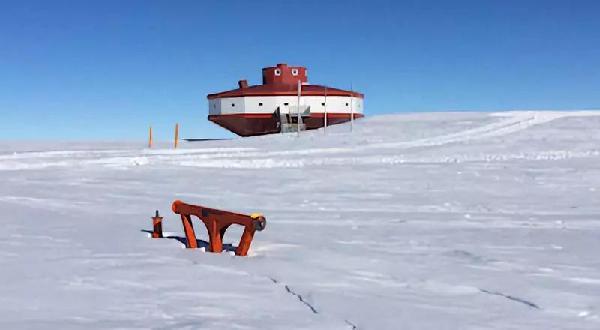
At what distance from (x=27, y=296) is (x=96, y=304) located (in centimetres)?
61

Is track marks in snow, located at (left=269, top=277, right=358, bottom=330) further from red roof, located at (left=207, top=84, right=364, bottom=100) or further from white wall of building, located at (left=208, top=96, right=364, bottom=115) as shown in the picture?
red roof, located at (left=207, top=84, right=364, bottom=100)

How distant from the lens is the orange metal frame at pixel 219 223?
269 inches

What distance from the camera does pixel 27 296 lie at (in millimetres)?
4949

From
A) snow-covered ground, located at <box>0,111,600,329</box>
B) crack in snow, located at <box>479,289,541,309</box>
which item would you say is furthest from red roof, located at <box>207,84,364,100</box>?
crack in snow, located at <box>479,289,541,309</box>

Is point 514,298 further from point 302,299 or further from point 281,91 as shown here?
point 281,91

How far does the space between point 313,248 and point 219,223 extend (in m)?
1.20

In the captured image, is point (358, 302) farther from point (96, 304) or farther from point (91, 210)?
point (91, 210)

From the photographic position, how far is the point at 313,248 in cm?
775

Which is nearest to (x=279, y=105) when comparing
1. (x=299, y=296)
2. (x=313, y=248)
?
(x=313, y=248)

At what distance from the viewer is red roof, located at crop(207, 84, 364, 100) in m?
44.3

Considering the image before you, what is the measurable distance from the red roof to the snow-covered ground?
974 inches

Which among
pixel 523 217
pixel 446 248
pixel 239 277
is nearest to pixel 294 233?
pixel 446 248

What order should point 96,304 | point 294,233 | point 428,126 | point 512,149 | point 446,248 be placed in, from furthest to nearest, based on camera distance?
point 428,126 < point 512,149 < point 294,233 < point 446,248 < point 96,304

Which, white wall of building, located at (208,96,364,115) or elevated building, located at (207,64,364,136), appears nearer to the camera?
elevated building, located at (207,64,364,136)
